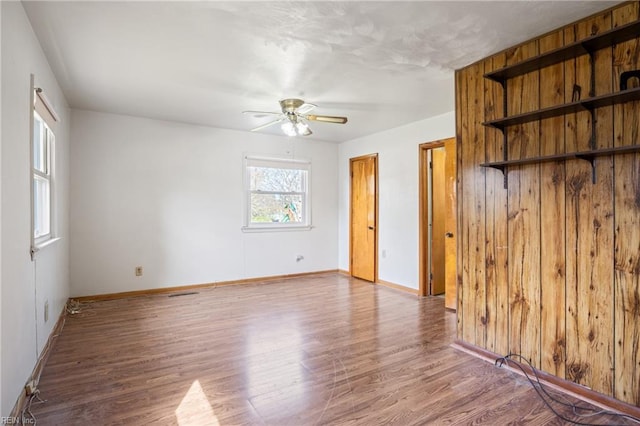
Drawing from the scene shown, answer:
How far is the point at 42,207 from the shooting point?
3.02 meters

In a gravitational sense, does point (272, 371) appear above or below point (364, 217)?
below

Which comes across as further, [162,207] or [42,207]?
[162,207]

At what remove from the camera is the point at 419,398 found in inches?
83.5

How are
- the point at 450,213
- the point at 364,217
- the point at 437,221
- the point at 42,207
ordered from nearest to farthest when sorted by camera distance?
1. the point at 42,207
2. the point at 450,213
3. the point at 437,221
4. the point at 364,217

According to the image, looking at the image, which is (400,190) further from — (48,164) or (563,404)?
(48,164)

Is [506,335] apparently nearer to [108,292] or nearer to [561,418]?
[561,418]

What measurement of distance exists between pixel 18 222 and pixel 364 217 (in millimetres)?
4487

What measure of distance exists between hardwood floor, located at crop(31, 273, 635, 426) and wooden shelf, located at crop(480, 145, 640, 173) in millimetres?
1493

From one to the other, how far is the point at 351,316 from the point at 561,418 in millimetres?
2075

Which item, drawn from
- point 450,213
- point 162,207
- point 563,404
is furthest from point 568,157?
point 162,207

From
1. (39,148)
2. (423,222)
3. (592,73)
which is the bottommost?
(423,222)

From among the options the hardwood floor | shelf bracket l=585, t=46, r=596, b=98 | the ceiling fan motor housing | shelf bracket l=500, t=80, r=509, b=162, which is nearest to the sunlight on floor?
the hardwood floor

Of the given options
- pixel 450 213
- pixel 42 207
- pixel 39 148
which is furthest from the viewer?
pixel 450 213

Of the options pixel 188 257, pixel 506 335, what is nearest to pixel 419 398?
pixel 506 335
